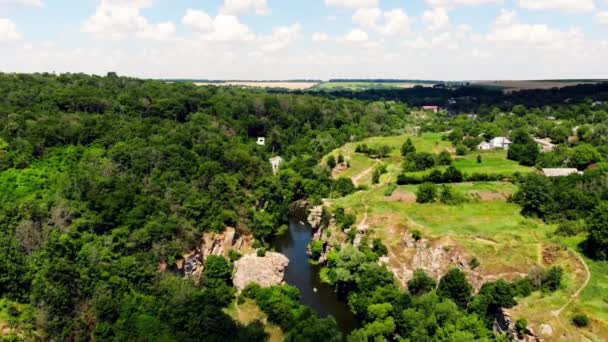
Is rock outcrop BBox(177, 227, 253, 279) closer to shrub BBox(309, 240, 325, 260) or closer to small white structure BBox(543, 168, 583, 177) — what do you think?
shrub BBox(309, 240, 325, 260)

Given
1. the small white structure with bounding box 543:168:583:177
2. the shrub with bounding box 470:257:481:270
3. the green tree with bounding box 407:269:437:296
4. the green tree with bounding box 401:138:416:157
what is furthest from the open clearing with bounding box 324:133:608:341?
the green tree with bounding box 401:138:416:157

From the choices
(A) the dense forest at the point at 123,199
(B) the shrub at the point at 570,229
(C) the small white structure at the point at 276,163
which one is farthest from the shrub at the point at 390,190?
(C) the small white structure at the point at 276,163

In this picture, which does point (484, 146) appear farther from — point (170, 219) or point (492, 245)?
point (170, 219)

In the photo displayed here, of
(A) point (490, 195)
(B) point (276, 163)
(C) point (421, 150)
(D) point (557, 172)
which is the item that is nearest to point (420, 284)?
(A) point (490, 195)

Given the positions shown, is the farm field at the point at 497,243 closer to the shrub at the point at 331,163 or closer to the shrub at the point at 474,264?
the shrub at the point at 474,264

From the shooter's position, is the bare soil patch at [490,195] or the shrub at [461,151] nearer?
the bare soil patch at [490,195]

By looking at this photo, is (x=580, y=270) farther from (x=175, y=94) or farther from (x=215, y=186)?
(x=175, y=94)

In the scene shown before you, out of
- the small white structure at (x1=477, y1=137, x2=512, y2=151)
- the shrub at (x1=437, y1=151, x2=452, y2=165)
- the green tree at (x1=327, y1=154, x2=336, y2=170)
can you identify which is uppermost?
the small white structure at (x1=477, y1=137, x2=512, y2=151)
